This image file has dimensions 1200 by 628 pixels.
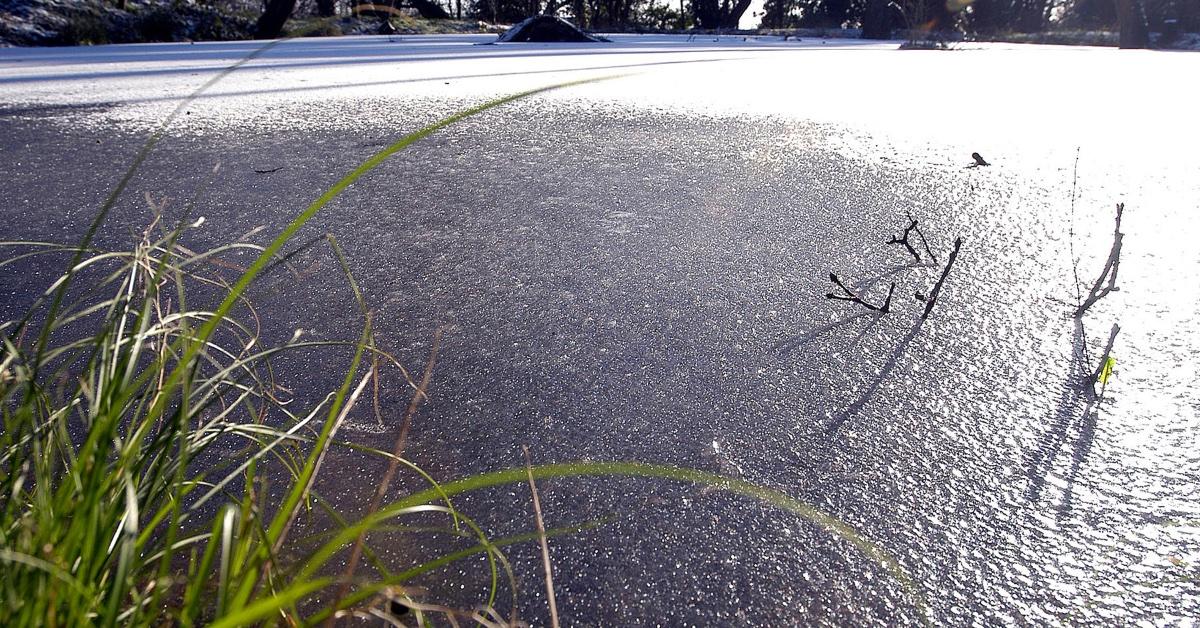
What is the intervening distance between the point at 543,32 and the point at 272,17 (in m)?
2.71

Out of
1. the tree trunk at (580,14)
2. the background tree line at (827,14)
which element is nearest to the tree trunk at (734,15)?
the background tree line at (827,14)

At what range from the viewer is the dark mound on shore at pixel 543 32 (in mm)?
7492

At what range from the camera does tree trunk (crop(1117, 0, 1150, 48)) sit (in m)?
9.41

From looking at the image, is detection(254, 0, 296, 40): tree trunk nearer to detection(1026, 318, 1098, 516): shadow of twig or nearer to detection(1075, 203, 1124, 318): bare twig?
detection(1075, 203, 1124, 318): bare twig

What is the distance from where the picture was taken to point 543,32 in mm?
7605

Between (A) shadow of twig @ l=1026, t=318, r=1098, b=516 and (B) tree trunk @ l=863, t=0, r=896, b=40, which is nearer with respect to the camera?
(A) shadow of twig @ l=1026, t=318, r=1098, b=516

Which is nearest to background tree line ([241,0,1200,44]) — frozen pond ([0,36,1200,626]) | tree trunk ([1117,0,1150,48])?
tree trunk ([1117,0,1150,48])

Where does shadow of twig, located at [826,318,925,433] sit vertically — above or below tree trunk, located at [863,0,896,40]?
below

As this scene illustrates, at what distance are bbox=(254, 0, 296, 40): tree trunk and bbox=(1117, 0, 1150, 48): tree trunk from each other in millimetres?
8819

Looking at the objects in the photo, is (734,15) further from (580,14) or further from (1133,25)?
(1133,25)

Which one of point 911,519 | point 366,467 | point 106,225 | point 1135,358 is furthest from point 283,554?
point 106,225

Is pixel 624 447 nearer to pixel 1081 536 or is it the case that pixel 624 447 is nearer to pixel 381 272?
pixel 1081 536

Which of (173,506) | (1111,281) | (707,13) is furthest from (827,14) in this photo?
(173,506)

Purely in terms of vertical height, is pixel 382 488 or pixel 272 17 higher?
pixel 272 17
